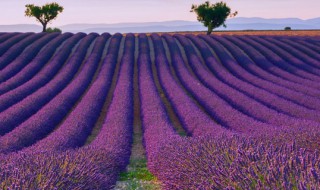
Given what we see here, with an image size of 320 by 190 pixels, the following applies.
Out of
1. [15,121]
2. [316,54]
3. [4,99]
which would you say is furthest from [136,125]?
[316,54]

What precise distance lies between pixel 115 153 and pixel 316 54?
21463mm

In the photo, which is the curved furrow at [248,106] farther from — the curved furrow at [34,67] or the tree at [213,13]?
the tree at [213,13]

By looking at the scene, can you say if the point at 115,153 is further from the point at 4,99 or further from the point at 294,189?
the point at 4,99

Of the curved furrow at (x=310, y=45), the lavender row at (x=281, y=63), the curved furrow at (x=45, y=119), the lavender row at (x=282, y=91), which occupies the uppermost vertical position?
the curved furrow at (x=310, y=45)

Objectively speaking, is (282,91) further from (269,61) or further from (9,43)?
(9,43)

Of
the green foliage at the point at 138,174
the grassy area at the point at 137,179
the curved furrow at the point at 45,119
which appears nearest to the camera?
the grassy area at the point at 137,179

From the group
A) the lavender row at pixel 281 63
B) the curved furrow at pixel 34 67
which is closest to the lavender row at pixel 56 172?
the curved furrow at pixel 34 67

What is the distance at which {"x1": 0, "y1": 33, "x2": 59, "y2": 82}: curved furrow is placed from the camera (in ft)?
67.8

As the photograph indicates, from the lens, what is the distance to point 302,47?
93.2 feet

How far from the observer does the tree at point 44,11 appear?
139 feet

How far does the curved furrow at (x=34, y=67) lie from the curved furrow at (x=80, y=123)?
350cm

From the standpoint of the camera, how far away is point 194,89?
1742 centimetres

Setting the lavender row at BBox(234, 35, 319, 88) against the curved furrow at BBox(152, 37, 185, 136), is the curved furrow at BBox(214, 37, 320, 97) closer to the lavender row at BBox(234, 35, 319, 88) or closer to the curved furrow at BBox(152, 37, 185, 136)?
the lavender row at BBox(234, 35, 319, 88)

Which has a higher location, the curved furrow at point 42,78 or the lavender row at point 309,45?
the lavender row at point 309,45
